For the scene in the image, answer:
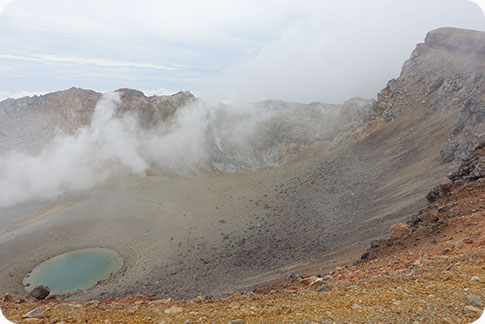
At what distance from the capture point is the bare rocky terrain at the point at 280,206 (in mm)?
14719

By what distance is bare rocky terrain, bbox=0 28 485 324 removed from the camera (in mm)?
Result: 14719

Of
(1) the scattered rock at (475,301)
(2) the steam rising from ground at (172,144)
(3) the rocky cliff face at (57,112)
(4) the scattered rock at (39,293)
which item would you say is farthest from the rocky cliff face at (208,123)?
(1) the scattered rock at (475,301)

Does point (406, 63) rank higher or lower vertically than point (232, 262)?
higher

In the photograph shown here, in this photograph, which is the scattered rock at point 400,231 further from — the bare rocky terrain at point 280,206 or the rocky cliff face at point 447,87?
the rocky cliff face at point 447,87

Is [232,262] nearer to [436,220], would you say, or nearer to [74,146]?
[436,220]

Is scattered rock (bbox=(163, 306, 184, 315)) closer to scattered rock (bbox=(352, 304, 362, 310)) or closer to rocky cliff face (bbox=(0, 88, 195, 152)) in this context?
scattered rock (bbox=(352, 304, 362, 310))

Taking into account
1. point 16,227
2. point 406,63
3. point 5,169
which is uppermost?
point 406,63

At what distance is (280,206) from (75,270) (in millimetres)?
15224

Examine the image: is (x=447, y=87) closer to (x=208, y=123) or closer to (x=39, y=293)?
(x=39, y=293)

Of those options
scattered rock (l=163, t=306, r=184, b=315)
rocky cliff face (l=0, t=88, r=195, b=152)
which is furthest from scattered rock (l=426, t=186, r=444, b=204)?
rocky cliff face (l=0, t=88, r=195, b=152)

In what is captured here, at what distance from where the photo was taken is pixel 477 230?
7.72 meters

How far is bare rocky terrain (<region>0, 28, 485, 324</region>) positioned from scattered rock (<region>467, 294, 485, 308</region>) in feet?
26.0

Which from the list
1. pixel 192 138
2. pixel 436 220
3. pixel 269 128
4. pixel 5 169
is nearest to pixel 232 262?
pixel 436 220

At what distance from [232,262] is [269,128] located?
44971 mm
